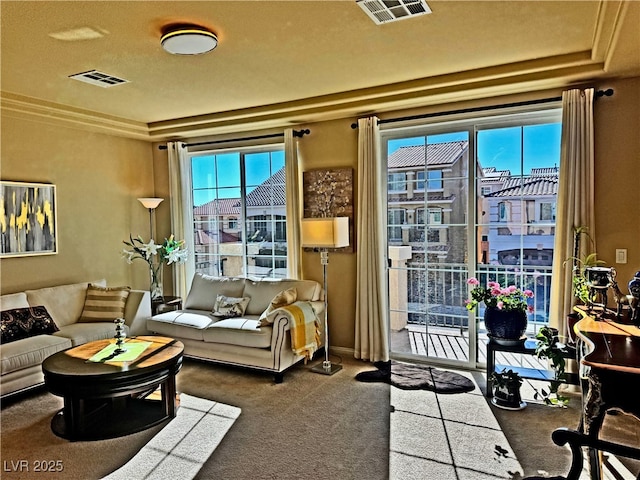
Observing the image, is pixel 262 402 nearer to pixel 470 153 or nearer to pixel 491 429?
pixel 491 429

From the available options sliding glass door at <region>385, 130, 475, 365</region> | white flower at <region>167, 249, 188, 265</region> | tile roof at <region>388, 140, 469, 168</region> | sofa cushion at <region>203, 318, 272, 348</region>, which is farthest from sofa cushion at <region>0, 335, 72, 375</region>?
tile roof at <region>388, 140, 469, 168</region>

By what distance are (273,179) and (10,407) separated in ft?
11.5

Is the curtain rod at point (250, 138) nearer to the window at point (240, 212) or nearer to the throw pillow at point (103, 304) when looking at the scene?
the window at point (240, 212)

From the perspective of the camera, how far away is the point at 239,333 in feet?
14.1

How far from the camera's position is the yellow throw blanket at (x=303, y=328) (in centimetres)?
420

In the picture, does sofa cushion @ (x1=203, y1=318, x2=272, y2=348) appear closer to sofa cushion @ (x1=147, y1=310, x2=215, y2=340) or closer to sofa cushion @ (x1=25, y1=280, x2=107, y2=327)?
sofa cushion @ (x1=147, y1=310, x2=215, y2=340)

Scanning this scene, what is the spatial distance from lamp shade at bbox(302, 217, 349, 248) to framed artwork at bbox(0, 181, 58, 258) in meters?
2.94

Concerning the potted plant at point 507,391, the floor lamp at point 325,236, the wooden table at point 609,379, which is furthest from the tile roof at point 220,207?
the wooden table at point 609,379

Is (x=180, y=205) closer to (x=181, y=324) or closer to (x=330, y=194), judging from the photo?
(x=181, y=324)

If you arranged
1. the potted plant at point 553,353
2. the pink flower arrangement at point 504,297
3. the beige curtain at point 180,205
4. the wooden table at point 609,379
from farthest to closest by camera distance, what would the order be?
1. the beige curtain at point 180,205
2. the pink flower arrangement at point 504,297
3. the potted plant at point 553,353
4. the wooden table at point 609,379

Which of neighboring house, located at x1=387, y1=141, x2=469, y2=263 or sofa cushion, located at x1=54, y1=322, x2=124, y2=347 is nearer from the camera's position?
sofa cushion, located at x1=54, y1=322, x2=124, y2=347

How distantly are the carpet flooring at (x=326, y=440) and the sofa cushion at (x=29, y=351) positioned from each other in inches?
13.3

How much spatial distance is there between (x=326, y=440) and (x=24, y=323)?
3126 millimetres

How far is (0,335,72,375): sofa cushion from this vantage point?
146 inches
